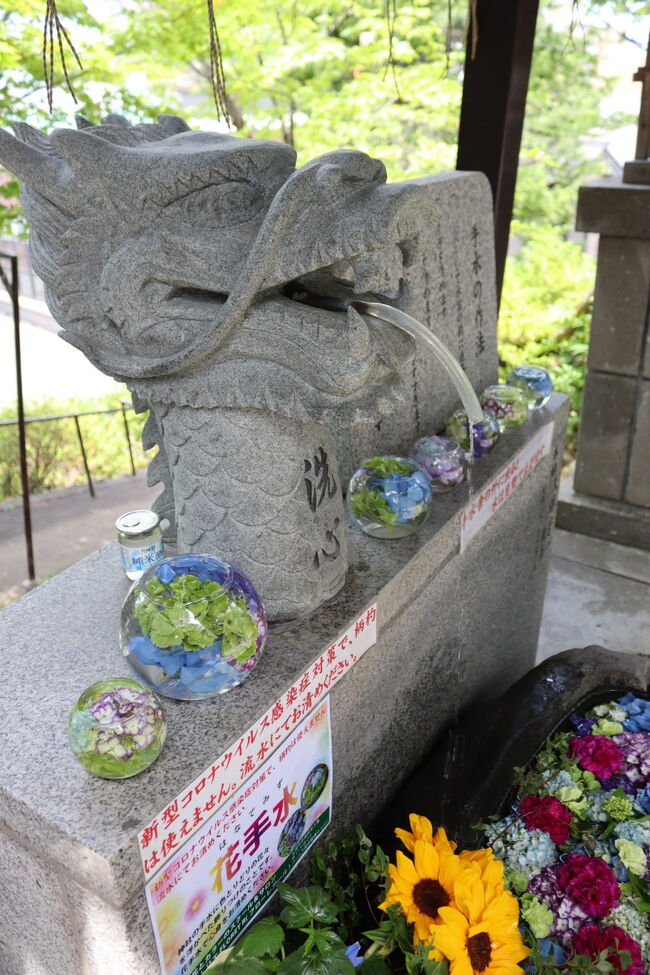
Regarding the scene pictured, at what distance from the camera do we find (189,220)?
6.14 feet

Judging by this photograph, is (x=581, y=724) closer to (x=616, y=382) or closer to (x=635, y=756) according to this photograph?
(x=635, y=756)

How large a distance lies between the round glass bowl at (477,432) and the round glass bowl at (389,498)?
0.60m

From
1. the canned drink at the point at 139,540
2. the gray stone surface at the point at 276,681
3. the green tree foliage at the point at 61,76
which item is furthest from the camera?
the green tree foliage at the point at 61,76

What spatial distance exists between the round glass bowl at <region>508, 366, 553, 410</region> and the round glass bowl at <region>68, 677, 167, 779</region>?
2.58 m

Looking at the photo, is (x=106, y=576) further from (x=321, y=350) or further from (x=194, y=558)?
(x=321, y=350)

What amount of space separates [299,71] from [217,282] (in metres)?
10.1

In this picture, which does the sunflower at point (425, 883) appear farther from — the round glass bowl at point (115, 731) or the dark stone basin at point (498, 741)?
the round glass bowl at point (115, 731)

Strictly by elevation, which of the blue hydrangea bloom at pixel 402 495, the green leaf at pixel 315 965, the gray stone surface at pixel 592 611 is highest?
the blue hydrangea bloom at pixel 402 495

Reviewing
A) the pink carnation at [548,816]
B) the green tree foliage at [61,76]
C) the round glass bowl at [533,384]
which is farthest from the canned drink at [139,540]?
the green tree foliage at [61,76]

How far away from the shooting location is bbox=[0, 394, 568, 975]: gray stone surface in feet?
5.44

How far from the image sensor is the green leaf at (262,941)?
1867mm

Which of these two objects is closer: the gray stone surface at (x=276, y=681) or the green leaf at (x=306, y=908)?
the gray stone surface at (x=276, y=681)

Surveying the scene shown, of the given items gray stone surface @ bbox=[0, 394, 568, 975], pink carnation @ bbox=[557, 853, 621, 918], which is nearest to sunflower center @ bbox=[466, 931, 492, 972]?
pink carnation @ bbox=[557, 853, 621, 918]

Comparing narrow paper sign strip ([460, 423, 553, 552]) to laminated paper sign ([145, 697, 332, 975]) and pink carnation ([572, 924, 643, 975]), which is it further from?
pink carnation ([572, 924, 643, 975])
